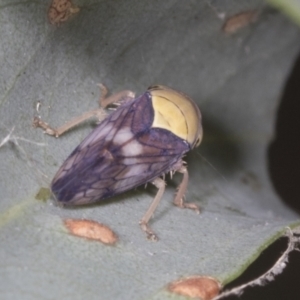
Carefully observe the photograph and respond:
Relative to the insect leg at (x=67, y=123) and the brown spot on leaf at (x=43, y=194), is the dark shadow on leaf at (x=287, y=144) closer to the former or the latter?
the insect leg at (x=67, y=123)

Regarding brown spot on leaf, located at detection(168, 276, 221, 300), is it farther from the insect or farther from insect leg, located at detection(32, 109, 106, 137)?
insect leg, located at detection(32, 109, 106, 137)

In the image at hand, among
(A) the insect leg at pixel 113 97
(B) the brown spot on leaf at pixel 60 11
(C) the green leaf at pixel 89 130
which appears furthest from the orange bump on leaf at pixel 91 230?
(B) the brown spot on leaf at pixel 60 11

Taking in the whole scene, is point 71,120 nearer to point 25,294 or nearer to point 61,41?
point 61,41

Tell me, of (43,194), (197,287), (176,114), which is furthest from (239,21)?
(197,287)

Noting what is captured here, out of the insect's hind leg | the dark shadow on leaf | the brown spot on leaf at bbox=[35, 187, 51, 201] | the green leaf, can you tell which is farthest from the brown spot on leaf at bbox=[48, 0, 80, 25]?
the dark shadow on leaf

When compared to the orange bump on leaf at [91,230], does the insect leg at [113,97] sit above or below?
above

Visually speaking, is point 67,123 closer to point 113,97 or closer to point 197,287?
point 113,97

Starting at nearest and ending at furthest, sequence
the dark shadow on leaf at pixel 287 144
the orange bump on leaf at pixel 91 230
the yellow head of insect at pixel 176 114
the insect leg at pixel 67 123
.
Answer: the orange bump on leaf at pixel 91 230, the insect leg at pixel 67 123, the yellow head of insect at pixel 176 114, the dark shadow on leaf at pixel 287 144
